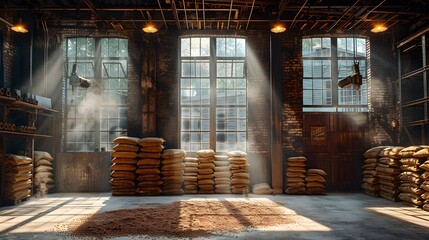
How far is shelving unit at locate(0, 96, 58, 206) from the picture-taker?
673 cm

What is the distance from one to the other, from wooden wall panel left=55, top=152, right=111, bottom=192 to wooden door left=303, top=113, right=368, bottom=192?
547cm

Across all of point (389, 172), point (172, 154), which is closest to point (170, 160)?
point (172, 154)

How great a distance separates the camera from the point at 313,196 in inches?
330

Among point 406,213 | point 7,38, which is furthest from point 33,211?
point 406,213

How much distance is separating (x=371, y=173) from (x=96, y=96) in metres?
7.52

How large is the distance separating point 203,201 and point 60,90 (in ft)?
16.9

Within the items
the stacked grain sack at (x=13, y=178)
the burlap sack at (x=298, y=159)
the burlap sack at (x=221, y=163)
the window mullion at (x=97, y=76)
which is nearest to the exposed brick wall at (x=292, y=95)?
the burlap sack at (x=298, y=159)

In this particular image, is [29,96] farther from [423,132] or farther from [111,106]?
[423,132]

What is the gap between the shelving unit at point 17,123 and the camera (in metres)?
6.73

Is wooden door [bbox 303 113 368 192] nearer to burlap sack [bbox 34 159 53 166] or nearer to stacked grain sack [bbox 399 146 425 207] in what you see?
stacked grain sack [bbox 399 146 425 207]

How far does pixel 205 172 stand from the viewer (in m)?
8.69

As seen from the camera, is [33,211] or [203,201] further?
[203,201]

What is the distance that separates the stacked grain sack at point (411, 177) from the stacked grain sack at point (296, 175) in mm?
2229

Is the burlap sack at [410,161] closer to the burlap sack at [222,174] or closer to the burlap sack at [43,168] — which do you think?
the burlap sack at [222,174]
